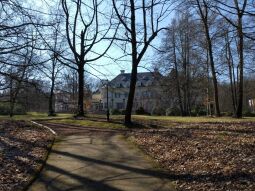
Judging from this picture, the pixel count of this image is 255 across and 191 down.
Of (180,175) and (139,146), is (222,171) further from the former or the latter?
(139,146)

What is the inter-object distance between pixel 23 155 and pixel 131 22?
14.5m

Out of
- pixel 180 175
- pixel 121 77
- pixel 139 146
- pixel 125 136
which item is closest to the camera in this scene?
pixel 180 175

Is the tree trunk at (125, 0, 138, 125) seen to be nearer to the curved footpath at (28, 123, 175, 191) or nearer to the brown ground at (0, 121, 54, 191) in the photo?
the brown ground at (0, 121, 54, 191)

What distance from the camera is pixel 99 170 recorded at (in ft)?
41.7

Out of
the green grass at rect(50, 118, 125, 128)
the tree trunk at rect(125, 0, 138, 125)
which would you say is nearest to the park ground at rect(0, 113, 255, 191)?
the green grass at rect(50, 118, 125, 128)

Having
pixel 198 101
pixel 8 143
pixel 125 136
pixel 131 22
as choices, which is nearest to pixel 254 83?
pixel 198 101

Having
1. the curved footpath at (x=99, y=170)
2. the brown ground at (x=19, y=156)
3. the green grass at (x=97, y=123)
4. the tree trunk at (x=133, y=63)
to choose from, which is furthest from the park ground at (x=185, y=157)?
the tree trunk at (x=133, y=63)

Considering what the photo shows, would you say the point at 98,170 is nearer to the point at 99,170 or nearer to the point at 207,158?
the point at 99,170

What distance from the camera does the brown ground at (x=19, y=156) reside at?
444 inches

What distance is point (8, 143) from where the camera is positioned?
1717 cm

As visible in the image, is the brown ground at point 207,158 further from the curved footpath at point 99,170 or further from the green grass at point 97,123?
the green grass at point 97,123

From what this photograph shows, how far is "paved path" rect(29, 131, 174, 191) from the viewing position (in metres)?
10.8

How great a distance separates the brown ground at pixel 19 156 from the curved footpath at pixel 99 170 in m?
0.34

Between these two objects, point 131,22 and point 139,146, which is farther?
point 131,22
